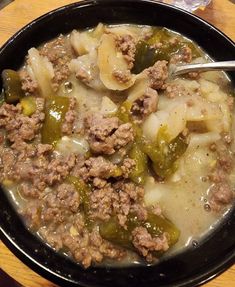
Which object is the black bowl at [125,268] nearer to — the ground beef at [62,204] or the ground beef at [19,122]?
the ground beef at [62,204]

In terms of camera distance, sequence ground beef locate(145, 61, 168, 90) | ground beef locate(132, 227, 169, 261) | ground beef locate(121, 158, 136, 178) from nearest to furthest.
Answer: ground beef locate(132, 227, 169, 261), ground beef locate(121, 158, 136, 178), ground beef locate(145, 61, 168, 90)

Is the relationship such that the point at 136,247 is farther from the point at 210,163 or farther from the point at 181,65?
the point at 181,65

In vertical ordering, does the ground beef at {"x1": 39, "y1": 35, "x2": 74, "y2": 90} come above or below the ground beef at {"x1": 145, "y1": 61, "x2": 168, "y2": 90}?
above

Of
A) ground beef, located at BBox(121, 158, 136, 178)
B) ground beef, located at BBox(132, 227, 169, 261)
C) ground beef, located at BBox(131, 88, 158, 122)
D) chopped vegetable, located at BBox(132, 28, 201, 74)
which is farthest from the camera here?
chopped vegetable, located at BBox(132, 28, 201, 74)

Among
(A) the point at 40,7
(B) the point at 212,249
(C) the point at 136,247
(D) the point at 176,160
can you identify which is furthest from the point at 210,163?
(A) the point at 40,7

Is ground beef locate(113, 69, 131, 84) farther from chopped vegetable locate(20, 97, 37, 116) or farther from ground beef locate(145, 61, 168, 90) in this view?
chopped vegetable locate(20, 97, 37, 116)

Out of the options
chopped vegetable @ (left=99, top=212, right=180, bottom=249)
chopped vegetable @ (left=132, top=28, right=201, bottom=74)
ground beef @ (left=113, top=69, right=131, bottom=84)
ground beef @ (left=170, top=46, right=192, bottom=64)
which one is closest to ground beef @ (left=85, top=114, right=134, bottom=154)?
ground beef @ (left=113, top=69, right=131, bottom=84)
